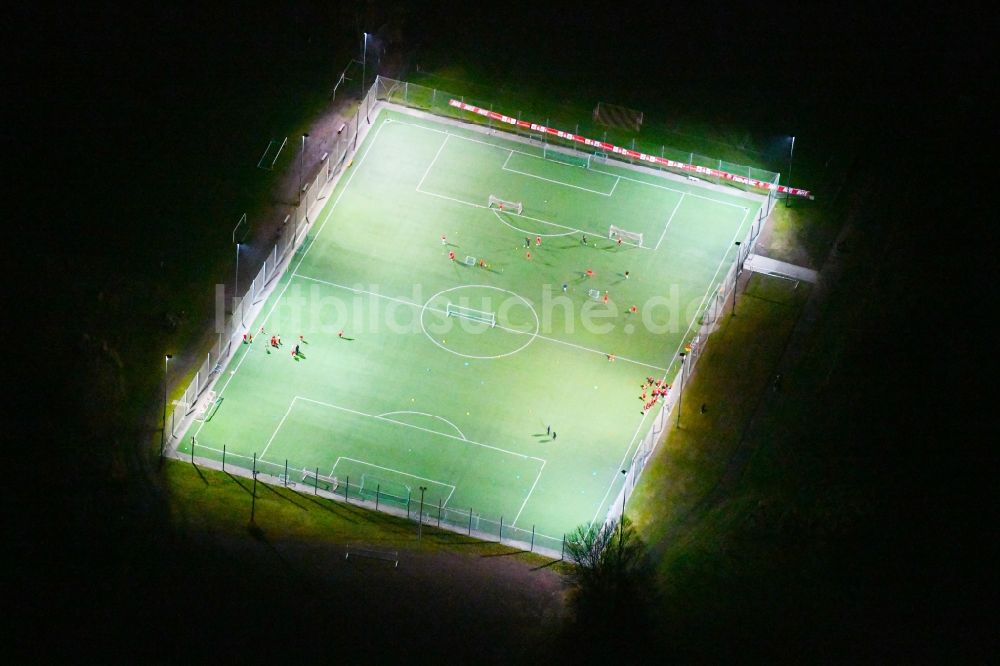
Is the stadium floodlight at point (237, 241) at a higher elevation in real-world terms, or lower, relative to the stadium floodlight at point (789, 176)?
lower

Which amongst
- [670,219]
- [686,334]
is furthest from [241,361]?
[670,219]

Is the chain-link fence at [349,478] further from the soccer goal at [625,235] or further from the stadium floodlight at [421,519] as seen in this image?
the soccer goal at [625,235]

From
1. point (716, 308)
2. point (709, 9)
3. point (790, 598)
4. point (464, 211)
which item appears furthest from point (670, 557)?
point (709, 9)

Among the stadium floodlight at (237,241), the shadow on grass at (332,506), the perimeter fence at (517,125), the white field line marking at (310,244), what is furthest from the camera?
the perimeter fence at (517,125)

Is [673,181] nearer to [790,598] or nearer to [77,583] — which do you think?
[790,598]

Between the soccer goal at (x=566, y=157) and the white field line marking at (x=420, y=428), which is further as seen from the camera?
the soccer goal at (x=566, y=157)

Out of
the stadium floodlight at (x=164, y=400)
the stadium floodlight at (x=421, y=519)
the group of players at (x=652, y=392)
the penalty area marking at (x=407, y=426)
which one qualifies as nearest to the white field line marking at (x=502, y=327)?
the group of players at (x=652, y=392)

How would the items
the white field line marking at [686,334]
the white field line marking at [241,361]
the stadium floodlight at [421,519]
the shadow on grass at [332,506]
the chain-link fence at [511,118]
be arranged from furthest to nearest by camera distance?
1. the chain-link fence at [511,118]
2. the white field line marking at [241,361]
3. the white field line marking at [686,334]
4. the shadow on grass at [332,506]
5. the stadium floodlight at [421,519]
